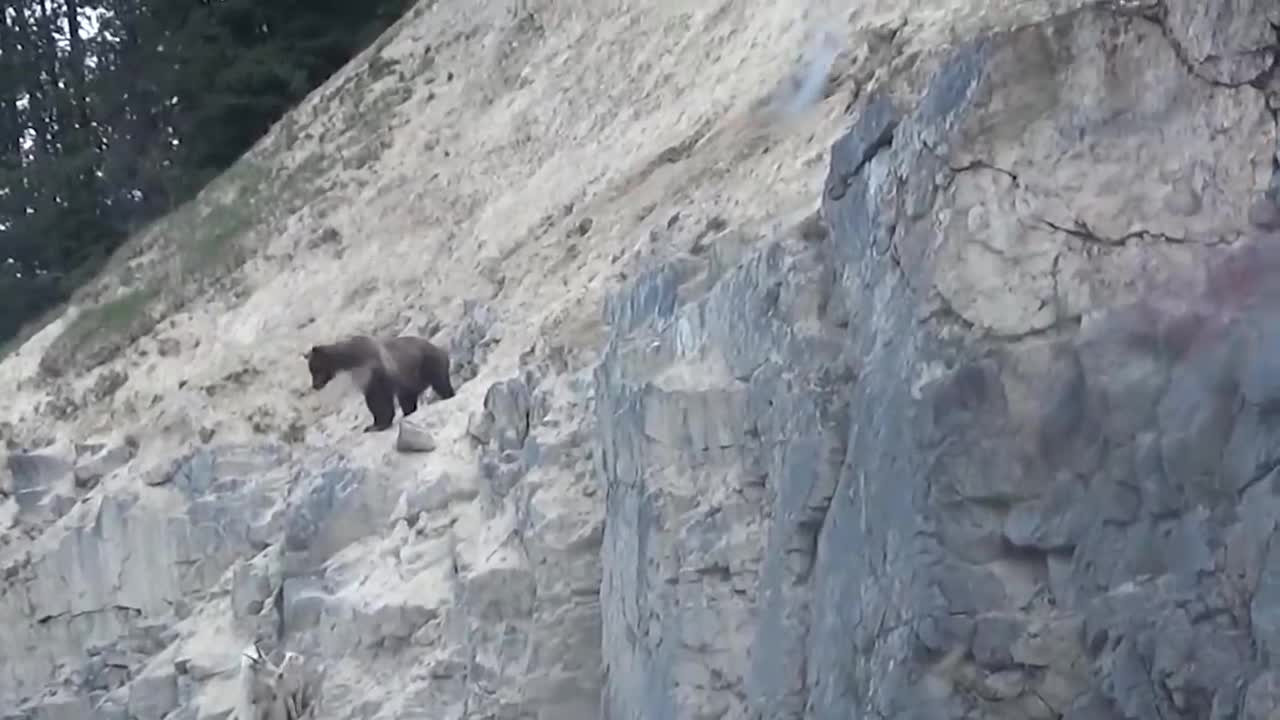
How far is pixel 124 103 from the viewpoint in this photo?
118ft

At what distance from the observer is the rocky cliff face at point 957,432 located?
23.1ft

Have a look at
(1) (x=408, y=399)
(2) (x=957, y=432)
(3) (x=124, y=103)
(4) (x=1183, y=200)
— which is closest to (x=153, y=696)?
(1) (x=408, y=399)

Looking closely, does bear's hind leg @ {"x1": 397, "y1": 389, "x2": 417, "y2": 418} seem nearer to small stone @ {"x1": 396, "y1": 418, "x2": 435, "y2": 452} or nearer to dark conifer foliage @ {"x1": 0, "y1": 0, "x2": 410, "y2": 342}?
small stone @ {"x1": 396, "y1": 418, "x2": 435, "y2": 452}

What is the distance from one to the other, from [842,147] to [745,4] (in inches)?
407

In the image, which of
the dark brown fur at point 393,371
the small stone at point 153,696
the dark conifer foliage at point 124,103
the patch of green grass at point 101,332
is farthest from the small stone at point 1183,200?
the dark conifer foliage at point 124,103

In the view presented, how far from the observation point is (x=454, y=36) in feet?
87.8

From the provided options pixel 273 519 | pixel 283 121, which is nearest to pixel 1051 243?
pixel 273 519

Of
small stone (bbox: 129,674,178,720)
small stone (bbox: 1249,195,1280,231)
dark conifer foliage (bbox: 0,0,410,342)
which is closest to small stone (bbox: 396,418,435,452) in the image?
small stone (bbox: 129,674,178,720)

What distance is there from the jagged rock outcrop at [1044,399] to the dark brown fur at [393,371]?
8.50 metres

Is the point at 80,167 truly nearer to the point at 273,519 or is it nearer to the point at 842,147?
the point at 273,519

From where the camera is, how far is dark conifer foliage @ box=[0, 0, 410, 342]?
103ft

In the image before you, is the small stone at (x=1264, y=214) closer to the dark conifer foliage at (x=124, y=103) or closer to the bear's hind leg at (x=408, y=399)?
the bear's hind leg at (x=408, y=399)

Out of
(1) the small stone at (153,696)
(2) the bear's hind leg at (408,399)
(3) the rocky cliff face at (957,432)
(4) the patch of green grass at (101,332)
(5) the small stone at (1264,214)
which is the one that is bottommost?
(1) the small stone at (153,696)

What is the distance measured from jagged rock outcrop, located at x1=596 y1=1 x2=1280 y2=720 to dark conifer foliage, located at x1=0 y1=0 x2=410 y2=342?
22.8 metres
